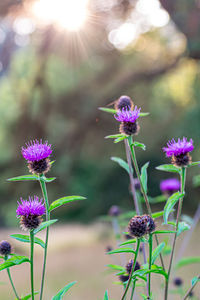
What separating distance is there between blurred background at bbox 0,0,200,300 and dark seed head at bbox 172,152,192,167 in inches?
112

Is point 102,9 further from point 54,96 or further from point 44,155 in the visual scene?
point 44,155

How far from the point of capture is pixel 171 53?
396 centimetres

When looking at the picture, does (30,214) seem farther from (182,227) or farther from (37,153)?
(182,227)

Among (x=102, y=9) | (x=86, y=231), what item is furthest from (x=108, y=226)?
(x=102, y=9)

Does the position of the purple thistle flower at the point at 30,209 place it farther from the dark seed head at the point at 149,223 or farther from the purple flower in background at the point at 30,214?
the dark seed head at the point at 149,223

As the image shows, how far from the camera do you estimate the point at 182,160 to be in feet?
1.93

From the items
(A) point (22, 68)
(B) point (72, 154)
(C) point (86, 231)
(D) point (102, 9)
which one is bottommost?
(C) point (86, 231)

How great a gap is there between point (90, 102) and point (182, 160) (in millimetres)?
3269

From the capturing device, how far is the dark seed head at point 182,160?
59 centimetres

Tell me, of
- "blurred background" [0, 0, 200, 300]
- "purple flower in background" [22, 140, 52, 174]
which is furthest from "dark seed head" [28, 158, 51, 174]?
"blurred background" [0, 0, 200, 300]

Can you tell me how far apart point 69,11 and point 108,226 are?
2.30 meters

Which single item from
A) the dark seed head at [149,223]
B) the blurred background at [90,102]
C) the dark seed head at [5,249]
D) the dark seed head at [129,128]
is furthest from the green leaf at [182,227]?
the blurred background at [90,102]

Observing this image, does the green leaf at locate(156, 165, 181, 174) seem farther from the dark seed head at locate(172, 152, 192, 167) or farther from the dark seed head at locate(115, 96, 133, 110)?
the dark seed head at locate(115, 96, 133, 110)

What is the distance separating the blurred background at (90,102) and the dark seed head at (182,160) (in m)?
2.85
